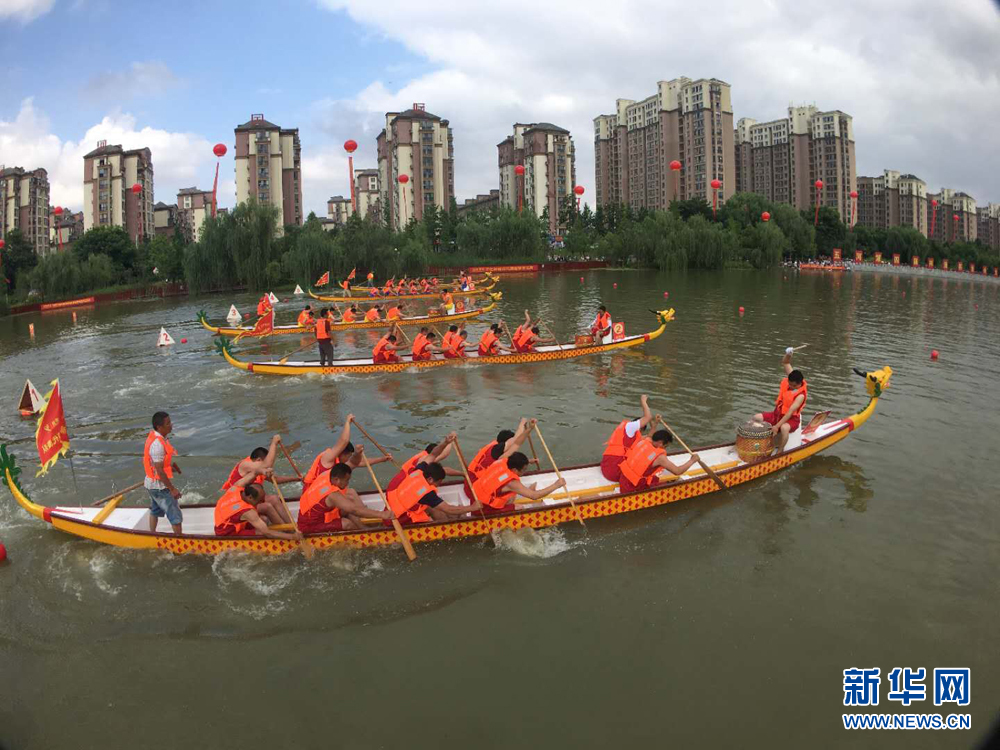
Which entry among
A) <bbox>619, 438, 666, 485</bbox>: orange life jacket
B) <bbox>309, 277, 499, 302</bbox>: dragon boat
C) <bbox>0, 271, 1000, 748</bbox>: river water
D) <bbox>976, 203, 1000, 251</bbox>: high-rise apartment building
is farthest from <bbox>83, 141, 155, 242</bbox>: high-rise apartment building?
<bbox>976, 203, 1000, 251</bbox>: high-rise apartment building

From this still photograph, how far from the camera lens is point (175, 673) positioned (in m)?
5.57

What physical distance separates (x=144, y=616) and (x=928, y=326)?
25308 mm

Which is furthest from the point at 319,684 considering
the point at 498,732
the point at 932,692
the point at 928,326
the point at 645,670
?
the point at 928,326

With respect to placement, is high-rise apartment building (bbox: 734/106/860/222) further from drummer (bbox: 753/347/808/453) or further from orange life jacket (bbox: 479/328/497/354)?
drummer (bbox: 753/347/808/453)

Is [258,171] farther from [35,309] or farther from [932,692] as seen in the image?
[932,692]

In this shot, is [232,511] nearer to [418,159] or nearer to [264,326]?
[264,326]

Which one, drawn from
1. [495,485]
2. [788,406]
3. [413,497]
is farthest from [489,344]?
[413,497]

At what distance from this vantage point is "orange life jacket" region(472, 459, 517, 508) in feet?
24.2

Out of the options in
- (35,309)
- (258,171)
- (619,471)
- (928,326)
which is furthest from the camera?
(258,171)

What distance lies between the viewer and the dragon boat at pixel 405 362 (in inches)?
638

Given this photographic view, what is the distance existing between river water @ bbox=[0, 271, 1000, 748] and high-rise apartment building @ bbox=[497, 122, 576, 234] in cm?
8540

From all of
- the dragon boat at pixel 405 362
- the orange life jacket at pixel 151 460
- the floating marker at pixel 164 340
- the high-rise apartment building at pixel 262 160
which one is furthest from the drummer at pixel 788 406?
the high-rise apartment building at pixel 262 160

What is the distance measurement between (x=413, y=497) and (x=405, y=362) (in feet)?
31.1

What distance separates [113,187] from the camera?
8306cm
